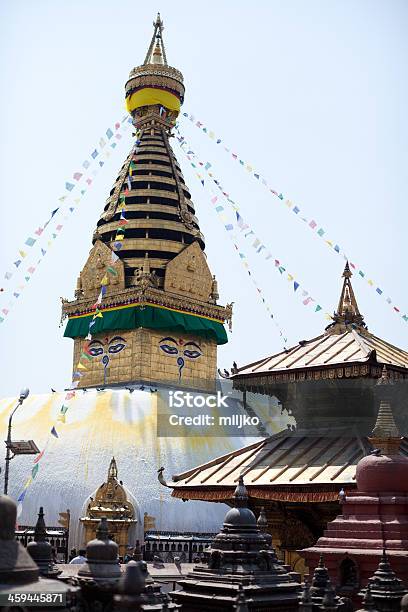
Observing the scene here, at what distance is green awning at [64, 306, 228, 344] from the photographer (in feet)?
105

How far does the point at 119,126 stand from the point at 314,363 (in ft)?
59.8

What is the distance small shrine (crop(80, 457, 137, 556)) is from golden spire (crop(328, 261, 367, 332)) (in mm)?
9336

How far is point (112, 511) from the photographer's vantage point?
23.2 metres

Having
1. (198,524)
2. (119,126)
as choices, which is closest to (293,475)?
(198,524)

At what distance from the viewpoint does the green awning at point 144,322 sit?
3216 cm

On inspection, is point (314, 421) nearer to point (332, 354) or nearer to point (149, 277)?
point (332, 354)

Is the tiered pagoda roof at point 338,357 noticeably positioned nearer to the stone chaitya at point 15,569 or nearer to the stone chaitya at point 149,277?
the stone chaitya at point 15,569

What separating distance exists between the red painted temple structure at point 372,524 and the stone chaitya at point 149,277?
745 inches

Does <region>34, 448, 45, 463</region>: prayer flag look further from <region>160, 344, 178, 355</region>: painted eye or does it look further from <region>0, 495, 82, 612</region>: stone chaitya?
<region>0, 495, 82, 612</region>: stone chaitya

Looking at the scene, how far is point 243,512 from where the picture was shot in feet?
36.0

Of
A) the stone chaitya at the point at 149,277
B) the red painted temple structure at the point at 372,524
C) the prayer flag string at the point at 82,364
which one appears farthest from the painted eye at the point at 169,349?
the red painted temple structure at the point at 372,524

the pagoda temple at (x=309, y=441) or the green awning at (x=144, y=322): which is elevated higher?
the green awning at (x=144, y=322)

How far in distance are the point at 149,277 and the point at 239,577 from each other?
2318 centimetres

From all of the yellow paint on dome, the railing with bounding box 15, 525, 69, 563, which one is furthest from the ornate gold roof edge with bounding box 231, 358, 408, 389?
A: the yellow paint on dome
